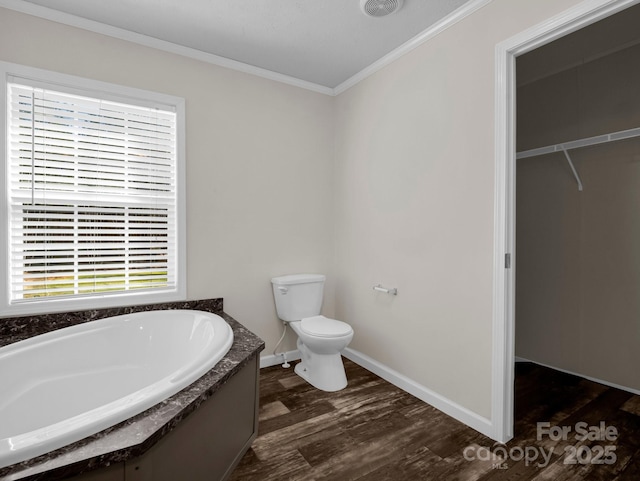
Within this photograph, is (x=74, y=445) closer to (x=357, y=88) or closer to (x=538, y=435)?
(x=538, y=435)

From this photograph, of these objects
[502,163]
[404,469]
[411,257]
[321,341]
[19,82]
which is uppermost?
[19,82]

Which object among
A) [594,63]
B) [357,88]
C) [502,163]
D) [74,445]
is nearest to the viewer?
[74,445]

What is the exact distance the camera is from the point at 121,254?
2350mm

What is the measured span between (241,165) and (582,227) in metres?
2.74

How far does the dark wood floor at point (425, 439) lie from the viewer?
1.65 metres

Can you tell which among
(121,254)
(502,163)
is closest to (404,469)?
(502,163)

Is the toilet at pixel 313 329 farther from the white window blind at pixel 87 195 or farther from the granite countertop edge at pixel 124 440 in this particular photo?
the granite countertop edge at pixel 124 440

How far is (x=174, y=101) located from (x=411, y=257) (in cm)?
206

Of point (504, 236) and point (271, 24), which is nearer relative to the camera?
point (504, 236)

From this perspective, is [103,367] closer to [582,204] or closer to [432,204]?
[432,204]

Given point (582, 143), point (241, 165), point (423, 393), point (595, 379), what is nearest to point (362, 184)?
point (241, 165)

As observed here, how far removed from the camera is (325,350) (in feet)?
8.11

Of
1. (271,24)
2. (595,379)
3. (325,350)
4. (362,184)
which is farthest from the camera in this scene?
(362,184)

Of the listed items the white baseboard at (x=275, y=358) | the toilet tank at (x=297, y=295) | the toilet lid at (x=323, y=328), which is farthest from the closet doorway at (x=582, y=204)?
the white baseboard at (x=275, y=358)
